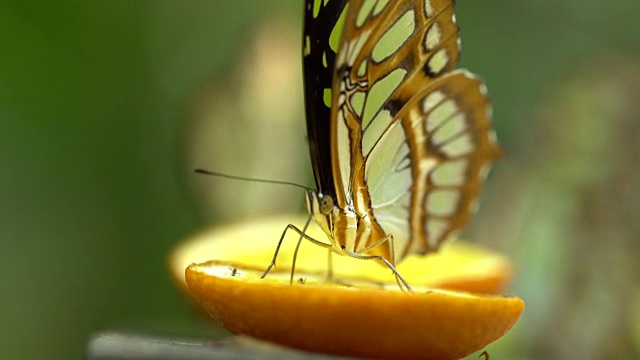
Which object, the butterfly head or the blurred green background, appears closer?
the butterfly head

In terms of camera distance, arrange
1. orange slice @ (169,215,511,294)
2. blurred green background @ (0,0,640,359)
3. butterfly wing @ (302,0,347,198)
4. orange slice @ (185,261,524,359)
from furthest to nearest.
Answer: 1. blurred green background @ (0,0,640,359)
2. orange slice @ (169,215,511,294)
3. butterfly wing @ (302,0,347,198)
4. orange slice @ (185,261,524,359)

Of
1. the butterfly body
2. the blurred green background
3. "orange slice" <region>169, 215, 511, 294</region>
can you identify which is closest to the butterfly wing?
the butterfly body

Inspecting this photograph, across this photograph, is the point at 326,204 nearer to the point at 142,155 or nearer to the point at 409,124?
the point at 409,124

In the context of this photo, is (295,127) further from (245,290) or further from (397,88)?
(245,290)

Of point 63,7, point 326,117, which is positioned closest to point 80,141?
point 63,7

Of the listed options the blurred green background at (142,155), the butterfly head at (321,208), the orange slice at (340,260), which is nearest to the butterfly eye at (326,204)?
the butterfly head at (321,208)

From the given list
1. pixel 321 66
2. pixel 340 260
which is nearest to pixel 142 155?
pixel 340 260

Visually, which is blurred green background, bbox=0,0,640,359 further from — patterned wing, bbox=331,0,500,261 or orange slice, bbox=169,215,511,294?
patterned wing, bbox=331,0,500,261
